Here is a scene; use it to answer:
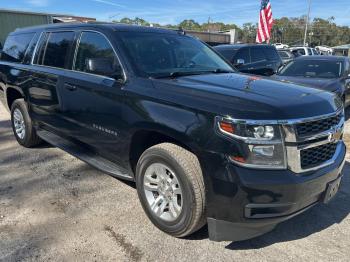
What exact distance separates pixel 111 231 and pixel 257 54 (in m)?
9.25

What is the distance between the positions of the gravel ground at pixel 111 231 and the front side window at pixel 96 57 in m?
1.43

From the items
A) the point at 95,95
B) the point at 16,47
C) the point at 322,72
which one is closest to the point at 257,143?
the point at 95,95

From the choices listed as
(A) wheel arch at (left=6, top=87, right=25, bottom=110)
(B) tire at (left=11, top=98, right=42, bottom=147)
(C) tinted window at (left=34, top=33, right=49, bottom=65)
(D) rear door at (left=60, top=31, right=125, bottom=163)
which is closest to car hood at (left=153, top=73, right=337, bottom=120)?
(D) rear door at (left=60, top=31, right=125, bottom=163)

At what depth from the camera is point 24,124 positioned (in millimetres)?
5980

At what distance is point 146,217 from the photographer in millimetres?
3873

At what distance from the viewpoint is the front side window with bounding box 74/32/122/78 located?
3855 millimetres

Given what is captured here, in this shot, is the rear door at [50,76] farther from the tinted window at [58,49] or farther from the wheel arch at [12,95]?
the wheel arch at [12,95]

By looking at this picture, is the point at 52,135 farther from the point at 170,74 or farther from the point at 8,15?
the point at 8,15

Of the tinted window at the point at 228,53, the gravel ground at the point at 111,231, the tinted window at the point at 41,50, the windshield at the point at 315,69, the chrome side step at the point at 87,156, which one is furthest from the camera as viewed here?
the tinted window at the point at 228,53

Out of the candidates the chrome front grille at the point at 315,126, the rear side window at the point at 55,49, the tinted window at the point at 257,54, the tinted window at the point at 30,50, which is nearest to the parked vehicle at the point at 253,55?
the tinted window at the point at 257,54

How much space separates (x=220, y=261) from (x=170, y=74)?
1.87 m

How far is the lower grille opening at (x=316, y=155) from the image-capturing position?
2986mm

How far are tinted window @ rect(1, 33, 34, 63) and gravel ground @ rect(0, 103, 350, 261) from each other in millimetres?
2188

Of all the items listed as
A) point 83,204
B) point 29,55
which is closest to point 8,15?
point 29,55
